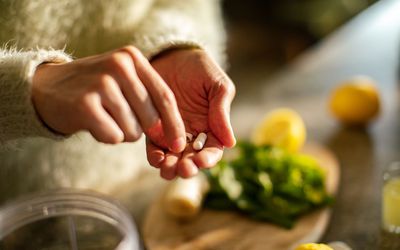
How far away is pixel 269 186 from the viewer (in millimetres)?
900

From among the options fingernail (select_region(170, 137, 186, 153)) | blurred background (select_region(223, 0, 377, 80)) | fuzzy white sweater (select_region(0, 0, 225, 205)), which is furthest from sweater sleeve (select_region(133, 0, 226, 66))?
blurred background (select_region(223, 0, 377, 80))

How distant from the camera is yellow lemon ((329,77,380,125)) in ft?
3.73

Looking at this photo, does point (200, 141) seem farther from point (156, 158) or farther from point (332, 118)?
point (332, 118)

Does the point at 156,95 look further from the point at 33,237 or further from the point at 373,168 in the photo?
the point at 373,168

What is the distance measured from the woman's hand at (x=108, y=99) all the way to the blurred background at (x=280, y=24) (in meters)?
1.00

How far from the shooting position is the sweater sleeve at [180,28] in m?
0.79

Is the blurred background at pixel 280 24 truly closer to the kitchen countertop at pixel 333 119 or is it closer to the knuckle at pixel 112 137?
the kitchen countertop at pixel 333 119

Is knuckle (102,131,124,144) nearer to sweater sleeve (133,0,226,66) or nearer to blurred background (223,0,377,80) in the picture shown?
sweater sleeve (133,0,226,66)

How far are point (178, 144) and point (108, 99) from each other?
92mm

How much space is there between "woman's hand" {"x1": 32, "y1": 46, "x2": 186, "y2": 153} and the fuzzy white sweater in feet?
0.19

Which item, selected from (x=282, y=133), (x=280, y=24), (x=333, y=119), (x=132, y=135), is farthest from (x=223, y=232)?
(x=280, y=24)

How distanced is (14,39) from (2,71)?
7.1 inches

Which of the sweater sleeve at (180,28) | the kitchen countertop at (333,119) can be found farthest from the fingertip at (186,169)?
the kitchen countertop at (333,119)

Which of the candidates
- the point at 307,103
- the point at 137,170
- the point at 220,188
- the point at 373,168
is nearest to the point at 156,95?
the point at 220,188
